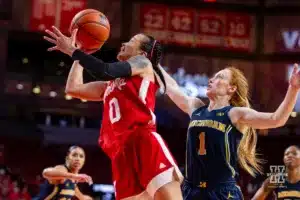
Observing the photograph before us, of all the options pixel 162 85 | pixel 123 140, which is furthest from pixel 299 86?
pixel 123 140

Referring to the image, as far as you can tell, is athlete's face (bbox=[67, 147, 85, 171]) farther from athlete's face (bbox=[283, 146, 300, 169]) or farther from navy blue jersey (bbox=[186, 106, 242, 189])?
navy blue jersey (bbox=[186, 106, 242, 189])

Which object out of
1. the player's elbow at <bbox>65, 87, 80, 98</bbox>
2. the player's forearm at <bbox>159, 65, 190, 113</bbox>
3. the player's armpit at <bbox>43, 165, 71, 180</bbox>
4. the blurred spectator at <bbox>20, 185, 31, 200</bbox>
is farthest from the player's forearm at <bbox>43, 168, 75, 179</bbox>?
the blurred spectator at <bbox>20, 185, 31, 200</bbox>

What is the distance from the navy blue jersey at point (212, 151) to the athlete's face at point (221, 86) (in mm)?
170

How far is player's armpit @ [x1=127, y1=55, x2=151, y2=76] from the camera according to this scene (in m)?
4.07

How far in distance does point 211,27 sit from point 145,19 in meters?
1.58

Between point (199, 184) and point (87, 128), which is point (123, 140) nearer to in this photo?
point (199, 184)

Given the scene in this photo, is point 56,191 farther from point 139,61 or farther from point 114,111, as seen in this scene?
point 139,61

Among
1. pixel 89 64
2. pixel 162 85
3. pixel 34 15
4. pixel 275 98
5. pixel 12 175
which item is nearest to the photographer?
pixel 89 64

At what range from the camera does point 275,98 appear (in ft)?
45.7

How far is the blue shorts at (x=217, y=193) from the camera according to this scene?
4422 millimetres

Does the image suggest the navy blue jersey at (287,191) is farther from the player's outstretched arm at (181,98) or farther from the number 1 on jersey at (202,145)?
the number 1 on jersey at (202,145)

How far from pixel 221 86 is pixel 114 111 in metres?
Answer: 1.07

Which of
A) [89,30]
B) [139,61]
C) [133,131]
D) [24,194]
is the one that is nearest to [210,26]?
[24,194]

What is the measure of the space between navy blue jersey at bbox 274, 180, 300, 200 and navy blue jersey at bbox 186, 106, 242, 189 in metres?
3.02
